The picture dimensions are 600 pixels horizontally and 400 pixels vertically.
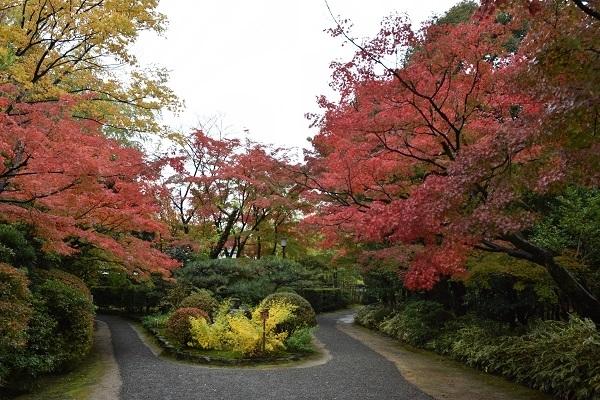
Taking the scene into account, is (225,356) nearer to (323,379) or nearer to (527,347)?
(323,379)

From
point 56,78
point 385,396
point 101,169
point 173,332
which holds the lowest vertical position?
point 385,396

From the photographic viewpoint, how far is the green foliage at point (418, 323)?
13234 mm

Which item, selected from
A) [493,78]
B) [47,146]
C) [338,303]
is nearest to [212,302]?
[47,146]

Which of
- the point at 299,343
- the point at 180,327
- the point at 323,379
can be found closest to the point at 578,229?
the point at 323,379

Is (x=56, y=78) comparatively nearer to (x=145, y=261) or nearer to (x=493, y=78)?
(x=145, y=261)

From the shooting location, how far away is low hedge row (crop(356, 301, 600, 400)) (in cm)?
706

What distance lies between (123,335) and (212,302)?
3470 millimetres

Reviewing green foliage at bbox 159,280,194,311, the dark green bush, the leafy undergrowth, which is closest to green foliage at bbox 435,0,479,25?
green foliage at bbox 159,280,194,311

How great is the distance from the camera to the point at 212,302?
1334 centimetres

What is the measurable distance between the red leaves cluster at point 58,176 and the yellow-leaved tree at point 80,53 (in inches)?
31.3

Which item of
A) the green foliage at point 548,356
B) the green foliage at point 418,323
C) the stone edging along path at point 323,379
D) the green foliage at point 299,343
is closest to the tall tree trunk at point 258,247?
the green foliage at point 418,323

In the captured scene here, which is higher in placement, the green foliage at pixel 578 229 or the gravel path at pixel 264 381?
the green foliage at pixel 578 229

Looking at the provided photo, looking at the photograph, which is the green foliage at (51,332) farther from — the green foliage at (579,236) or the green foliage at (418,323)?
the green foliage at (579,236)

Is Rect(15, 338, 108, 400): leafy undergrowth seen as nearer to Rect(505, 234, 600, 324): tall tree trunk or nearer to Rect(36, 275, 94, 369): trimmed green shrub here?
Rect(36, 275, 94, 369): trimmed green shrub
